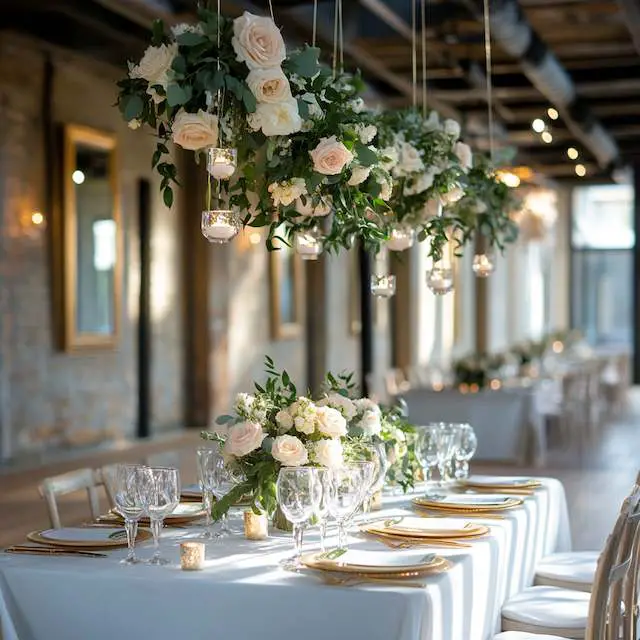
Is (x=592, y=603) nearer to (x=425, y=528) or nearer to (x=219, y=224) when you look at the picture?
(x=425, y=528)

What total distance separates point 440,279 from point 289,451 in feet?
5.61

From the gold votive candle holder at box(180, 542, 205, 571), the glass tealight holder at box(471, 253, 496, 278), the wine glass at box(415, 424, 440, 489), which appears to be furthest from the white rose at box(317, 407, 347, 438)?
the glass tealight holder at box(471, 253, 496, 278)

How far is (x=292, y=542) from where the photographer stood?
11.5 ft

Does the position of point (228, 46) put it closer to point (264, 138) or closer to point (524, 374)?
point (264, 138)

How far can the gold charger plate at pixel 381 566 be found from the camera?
2.99 m

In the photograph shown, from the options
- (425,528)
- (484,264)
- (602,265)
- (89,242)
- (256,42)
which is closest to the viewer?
(256,42)

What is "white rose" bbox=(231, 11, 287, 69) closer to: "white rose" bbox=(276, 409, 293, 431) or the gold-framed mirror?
"white rose" bbox=(276, 409, 293, 431)

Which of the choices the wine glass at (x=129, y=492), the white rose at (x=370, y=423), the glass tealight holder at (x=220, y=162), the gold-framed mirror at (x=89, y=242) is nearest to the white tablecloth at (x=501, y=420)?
the gold-framed mirror at (x=89, y=242)

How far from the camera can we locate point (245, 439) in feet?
11.3

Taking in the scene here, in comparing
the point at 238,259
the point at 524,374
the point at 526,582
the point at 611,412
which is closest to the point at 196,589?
the point at 526,582

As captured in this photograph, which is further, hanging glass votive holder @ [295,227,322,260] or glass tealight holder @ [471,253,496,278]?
glass tealight holder @ [471,253,496,278]

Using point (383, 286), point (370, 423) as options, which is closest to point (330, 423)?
point (370, 423)

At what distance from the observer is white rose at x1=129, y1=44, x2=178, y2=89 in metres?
3.28

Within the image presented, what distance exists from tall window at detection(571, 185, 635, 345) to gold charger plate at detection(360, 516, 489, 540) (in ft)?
70.3
